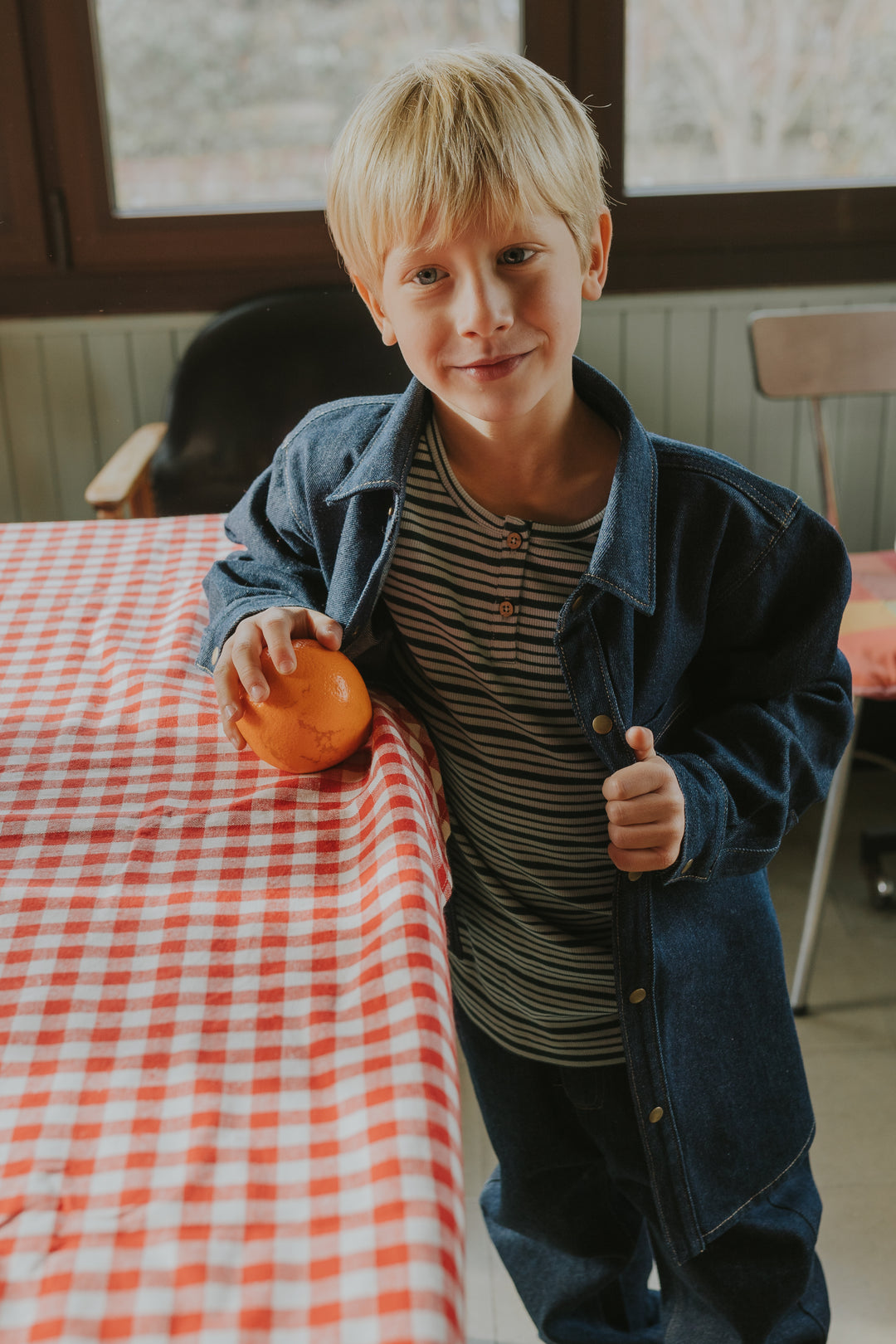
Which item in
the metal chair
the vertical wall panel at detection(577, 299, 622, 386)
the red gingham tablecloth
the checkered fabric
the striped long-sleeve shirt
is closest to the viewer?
the red gingham tablecloth

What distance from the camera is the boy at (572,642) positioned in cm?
67

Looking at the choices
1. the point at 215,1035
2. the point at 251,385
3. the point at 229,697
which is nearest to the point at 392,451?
the point at 229,697

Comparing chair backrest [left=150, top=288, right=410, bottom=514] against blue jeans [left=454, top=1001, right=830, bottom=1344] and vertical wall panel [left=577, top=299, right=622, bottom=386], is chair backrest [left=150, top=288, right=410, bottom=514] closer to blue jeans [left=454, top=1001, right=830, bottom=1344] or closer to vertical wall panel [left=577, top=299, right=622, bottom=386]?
vertical wall panel [left=577, top=299, right=622, bottom=386]

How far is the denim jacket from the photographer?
71 centimetres

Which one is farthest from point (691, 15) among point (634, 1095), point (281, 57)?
point (634, 1095)

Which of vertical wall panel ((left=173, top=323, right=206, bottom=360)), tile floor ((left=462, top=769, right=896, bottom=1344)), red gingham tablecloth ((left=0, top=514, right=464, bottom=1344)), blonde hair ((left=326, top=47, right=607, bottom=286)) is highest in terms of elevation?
blonde hair ((left=326, top=47, right=607, bottom=286))

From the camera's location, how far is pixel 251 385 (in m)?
1.93

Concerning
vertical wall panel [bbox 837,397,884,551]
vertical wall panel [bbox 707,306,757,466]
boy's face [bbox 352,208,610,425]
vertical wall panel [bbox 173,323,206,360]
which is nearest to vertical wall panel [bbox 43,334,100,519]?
vertical wall panel [bbox 173,323,206,360]

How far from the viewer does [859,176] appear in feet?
6.46

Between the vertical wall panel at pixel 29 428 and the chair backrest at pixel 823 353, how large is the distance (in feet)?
3.98

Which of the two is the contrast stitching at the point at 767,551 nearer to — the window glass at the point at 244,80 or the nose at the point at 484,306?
the nose at the point at 484,306

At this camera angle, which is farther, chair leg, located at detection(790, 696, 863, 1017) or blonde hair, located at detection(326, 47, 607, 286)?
chair leg, located at detection(790, 696, 863, 1017)

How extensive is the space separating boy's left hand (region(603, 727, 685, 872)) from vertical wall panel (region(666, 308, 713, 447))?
1.41 m

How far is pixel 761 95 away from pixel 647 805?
5.60ft
